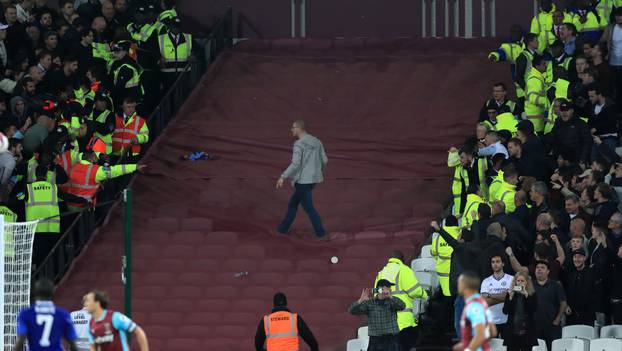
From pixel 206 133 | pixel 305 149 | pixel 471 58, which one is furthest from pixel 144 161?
pixel 471 58

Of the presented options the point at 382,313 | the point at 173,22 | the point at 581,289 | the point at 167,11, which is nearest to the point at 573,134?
the point at 581,289

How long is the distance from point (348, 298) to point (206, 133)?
513cm

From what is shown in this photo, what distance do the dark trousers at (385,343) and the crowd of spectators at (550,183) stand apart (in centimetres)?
114

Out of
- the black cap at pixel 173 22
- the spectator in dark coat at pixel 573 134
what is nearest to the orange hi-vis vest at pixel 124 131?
the black cap at pixel 173 22

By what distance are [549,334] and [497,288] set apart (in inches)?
31.8

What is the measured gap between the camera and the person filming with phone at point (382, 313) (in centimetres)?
2078

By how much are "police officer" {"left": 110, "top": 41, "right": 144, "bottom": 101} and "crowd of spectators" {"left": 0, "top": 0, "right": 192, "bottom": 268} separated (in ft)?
0.05

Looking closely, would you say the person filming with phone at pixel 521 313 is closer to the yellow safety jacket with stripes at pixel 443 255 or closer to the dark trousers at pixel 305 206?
the yellow safety jacket with stripes at pixel 443 255

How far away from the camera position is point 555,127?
24.3 m

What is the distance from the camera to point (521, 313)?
2061 centimetres

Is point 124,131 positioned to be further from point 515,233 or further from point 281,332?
point 515,233

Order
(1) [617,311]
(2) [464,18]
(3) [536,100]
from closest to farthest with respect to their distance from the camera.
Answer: (1) [617,311]
(3) [536,100]
(2) [464,18]

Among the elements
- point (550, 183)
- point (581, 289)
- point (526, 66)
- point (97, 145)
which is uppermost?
point (526, 66)

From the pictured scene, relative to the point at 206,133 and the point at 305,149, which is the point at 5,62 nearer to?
the point at 206,133
